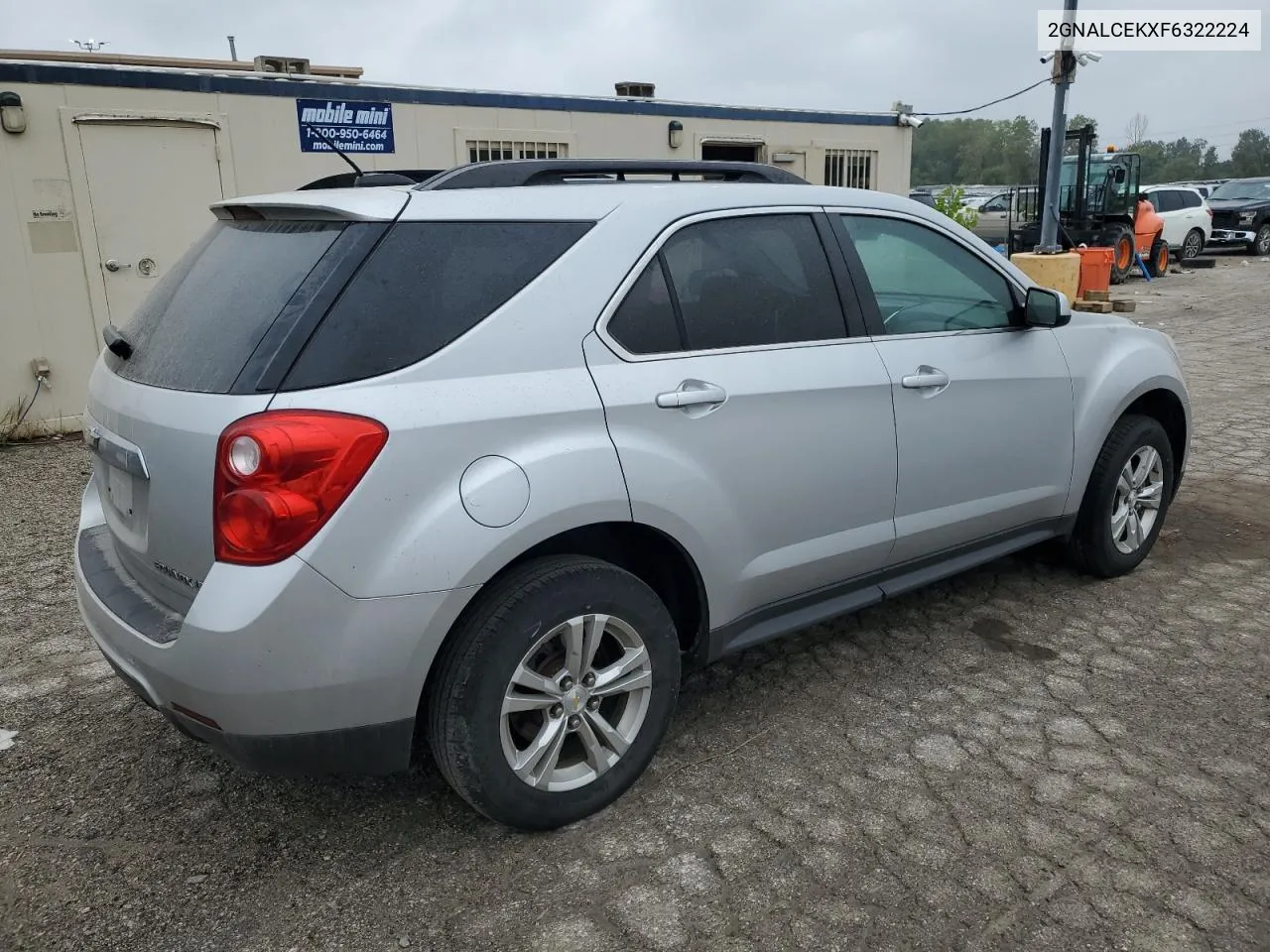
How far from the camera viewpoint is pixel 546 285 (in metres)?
2.73

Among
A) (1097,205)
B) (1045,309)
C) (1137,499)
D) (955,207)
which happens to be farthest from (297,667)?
(1097,205)

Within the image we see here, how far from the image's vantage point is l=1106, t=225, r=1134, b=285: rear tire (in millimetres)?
19297

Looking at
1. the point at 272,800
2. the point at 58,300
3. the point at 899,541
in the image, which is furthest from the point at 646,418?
the point at 58,300

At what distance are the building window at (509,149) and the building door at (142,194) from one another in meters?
2.50

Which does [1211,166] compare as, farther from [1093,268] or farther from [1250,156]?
[1093,268]

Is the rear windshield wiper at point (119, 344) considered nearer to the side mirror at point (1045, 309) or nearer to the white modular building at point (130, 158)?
the side mirror at point (1045, 309)

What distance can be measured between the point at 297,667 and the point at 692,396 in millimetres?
1267

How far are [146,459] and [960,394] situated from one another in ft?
8.62

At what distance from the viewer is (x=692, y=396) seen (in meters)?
2.87

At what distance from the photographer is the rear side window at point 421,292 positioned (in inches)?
95.8

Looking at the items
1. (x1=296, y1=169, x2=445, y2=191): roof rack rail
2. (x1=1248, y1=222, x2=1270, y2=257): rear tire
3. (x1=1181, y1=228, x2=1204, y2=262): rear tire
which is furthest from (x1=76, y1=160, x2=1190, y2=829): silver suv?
(x1=1248, y1=222, x2=1270, y2=257): rear tire

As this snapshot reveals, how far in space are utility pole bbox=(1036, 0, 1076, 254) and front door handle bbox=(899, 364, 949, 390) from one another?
1228 centimetres

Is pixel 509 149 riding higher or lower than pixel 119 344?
higher

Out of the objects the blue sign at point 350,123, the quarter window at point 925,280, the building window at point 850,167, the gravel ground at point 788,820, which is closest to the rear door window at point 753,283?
the quarter window at point 925,280
